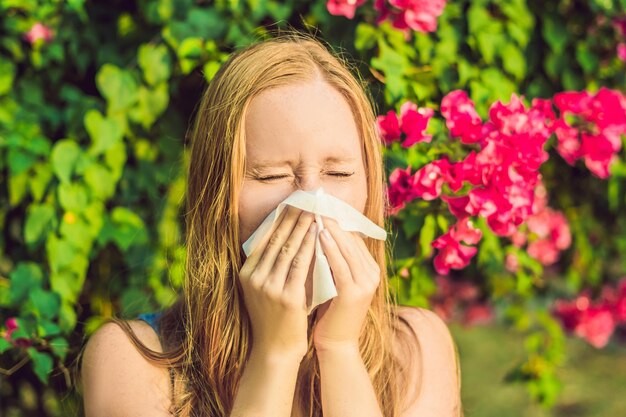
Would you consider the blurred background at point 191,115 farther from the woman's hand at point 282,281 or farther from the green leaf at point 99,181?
the woman's hand at point 282,281

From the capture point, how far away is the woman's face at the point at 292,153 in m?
1.72

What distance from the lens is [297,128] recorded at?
1.72 meters

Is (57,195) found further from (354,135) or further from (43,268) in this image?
(354,135)

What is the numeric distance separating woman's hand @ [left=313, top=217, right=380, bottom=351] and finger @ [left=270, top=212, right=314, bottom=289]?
35 mm

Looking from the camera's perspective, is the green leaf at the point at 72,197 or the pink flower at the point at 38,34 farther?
the pink flower at the point at 38,34

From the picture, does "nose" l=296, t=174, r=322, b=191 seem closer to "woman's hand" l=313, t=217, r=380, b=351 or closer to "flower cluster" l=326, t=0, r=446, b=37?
"woman's hand" l=313, t=217, r=380, b=351

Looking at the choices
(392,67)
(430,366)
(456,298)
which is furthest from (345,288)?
(456,298)

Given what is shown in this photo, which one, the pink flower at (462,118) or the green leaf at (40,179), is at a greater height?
the pink flower at (462,118)

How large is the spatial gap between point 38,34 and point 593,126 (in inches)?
63.6

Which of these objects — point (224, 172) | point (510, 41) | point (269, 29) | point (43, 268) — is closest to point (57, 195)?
point (43, 268)

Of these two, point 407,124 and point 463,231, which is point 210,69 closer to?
point 407,124

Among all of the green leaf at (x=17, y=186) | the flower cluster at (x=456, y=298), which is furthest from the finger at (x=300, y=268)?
the flower cluster at (x=456, y=298)

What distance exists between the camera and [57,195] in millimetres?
2582

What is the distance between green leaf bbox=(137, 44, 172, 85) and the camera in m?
2.55
